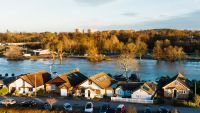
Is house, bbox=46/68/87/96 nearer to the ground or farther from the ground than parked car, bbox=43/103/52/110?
farther from the ground

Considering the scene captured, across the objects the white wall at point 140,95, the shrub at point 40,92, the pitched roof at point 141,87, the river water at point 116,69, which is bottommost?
the river water at point 116,69

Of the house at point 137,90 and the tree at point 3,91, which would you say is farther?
the tree at point 3,91

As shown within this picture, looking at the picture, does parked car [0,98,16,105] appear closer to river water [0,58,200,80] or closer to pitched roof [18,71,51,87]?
pitched roof [18,71,51,87]

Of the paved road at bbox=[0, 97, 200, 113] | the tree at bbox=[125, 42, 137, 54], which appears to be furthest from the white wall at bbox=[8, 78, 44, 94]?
the tree at bbox=[125, 42, 137, 54]

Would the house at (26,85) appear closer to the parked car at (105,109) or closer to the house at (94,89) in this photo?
the house at (94,89)

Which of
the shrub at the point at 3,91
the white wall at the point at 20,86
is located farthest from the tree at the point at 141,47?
the shrub at the point at 3,91

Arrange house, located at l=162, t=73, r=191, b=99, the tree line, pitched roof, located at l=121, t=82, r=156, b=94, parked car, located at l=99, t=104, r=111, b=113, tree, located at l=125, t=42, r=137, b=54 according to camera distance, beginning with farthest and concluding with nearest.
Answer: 1. tree, located at l=125, t=42, r=137, b=54
2. the tree line
3. house, located at l=162, t=73, r=191, b=99
4. pitched roof, located at l=121, t=82, r=156, b=94
5. parked car, located at l=99, t=104, r=111, b=113

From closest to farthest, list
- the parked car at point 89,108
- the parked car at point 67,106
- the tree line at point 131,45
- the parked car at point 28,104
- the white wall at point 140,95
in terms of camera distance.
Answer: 1. the parked car at point 89,108
2. the parked car at point 67,106
3. the parked car at point 28,104
4. the white wall at point 140,95
5. the tree line at point 131,45
